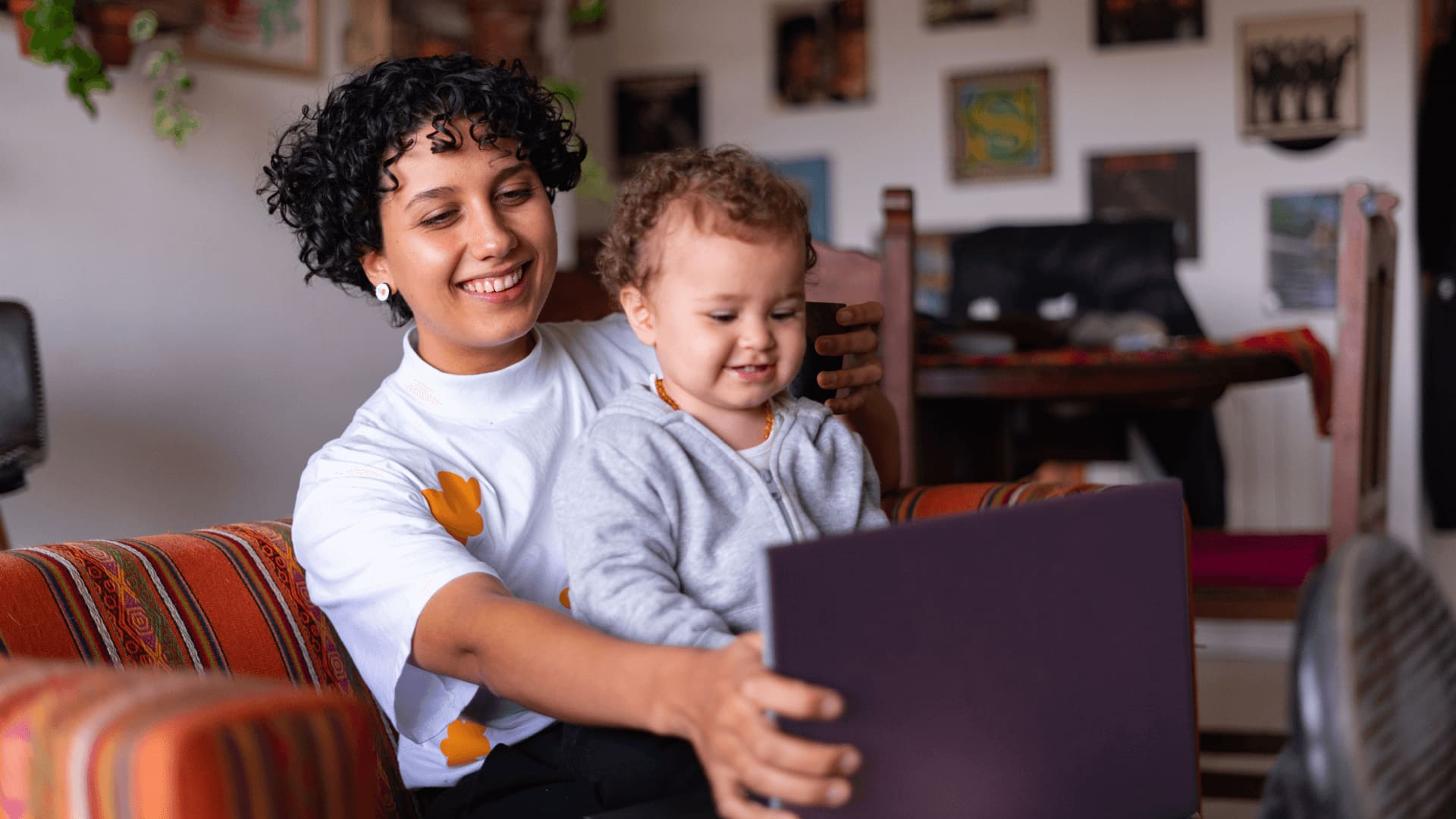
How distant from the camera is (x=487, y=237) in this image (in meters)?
1.33

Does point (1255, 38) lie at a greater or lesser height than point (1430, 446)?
greater

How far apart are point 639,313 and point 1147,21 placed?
3802 millimetres

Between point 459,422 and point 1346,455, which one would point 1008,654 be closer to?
point 459,422

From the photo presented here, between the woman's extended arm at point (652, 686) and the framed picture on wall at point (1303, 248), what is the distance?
3.96 m

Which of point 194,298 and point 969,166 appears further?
point 969,166

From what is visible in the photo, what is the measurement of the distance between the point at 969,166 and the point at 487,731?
12.5ft

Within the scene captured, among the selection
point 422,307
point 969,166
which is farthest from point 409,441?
point 969,166

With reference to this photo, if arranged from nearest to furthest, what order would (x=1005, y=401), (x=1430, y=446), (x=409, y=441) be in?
(x=409, y=441)
(x=1005, y=401)
(x=1430, y=446)

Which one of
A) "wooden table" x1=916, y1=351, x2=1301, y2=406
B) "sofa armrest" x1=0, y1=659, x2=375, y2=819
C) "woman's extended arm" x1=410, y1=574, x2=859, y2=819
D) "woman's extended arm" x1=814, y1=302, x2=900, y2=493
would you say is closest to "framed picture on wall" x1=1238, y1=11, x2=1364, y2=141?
"wooden table" x1=916, y1=351, x2=1301, y2=406

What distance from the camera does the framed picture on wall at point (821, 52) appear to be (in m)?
4.88

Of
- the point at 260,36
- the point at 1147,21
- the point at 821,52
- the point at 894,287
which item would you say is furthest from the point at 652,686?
the point at 821,52

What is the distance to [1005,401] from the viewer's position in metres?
3.28

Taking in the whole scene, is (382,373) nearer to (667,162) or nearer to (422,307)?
(422,307)

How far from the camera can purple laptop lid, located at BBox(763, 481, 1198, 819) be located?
0.78 m
